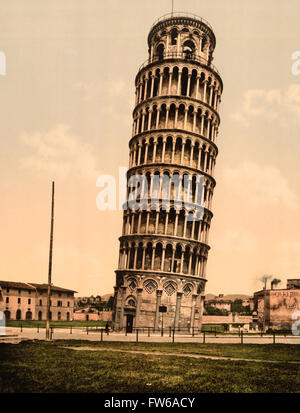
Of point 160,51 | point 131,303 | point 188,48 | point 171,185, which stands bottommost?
point 131,303

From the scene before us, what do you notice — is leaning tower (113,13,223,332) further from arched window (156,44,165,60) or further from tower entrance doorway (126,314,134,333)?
arched window (156,44,165,60)

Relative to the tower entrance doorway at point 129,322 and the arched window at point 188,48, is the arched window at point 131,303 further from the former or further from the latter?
the arched window at point 188,48

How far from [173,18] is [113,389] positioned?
50.1m

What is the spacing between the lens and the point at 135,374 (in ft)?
42.0

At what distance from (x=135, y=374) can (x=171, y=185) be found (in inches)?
1377

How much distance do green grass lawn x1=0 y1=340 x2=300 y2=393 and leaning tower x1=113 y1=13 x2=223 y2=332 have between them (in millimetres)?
28221

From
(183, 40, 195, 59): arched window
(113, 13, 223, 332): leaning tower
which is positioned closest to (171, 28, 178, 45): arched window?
(113, 13, 223, 332): leaning tower

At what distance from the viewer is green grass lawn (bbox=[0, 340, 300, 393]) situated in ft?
35.8

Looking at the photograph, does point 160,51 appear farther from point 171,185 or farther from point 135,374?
point 135,374

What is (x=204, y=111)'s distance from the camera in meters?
49.6

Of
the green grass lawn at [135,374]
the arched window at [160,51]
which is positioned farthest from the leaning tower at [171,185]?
the green grass lawn at [135,374]

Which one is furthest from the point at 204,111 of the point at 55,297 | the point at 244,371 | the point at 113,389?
the point at 55,297

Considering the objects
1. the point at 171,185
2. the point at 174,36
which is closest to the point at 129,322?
the point at 171,185

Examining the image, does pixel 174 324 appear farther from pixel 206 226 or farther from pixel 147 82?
pixel 147 82
